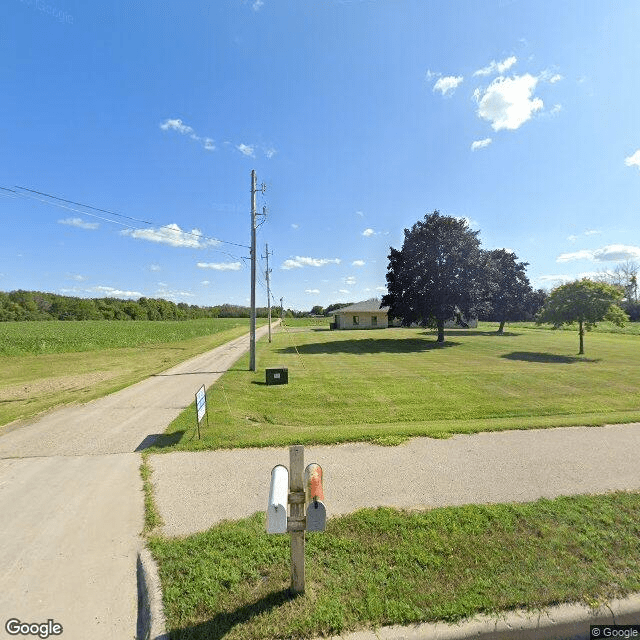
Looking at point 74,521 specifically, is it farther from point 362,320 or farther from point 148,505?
point 362,320

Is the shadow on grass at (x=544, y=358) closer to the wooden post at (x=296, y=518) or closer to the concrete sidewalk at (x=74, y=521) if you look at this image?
the concrete sidewalk at (x=74, y=521)

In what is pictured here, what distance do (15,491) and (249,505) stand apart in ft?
12.3

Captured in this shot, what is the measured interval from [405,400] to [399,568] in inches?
298

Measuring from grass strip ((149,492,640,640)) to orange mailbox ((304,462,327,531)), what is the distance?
748 millimetres

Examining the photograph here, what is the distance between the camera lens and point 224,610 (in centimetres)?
299

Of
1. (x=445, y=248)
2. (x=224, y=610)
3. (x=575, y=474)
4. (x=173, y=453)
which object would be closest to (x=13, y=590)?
(x=224, y=610)

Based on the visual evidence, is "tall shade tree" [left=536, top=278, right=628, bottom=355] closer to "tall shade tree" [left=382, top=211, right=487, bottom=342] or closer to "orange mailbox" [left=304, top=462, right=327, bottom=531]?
"tall shade tree" [left=382, top=211, right=487, bottom=342]

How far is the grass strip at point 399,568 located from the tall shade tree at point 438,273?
23310mm

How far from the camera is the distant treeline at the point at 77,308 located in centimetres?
10394

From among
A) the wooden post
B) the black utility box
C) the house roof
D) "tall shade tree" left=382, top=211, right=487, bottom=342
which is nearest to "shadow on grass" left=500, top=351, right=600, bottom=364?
"tall shade tree" left=382, top=211, right=487, bottom=342

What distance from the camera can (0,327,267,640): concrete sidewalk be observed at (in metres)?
3.11

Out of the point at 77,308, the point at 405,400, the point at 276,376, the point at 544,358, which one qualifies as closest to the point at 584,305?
the point at 544,358

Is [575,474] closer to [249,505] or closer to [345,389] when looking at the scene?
[249,505]

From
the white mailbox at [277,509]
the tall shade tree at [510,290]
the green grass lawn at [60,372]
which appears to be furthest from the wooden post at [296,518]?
the tall shade tree at [510,290]
